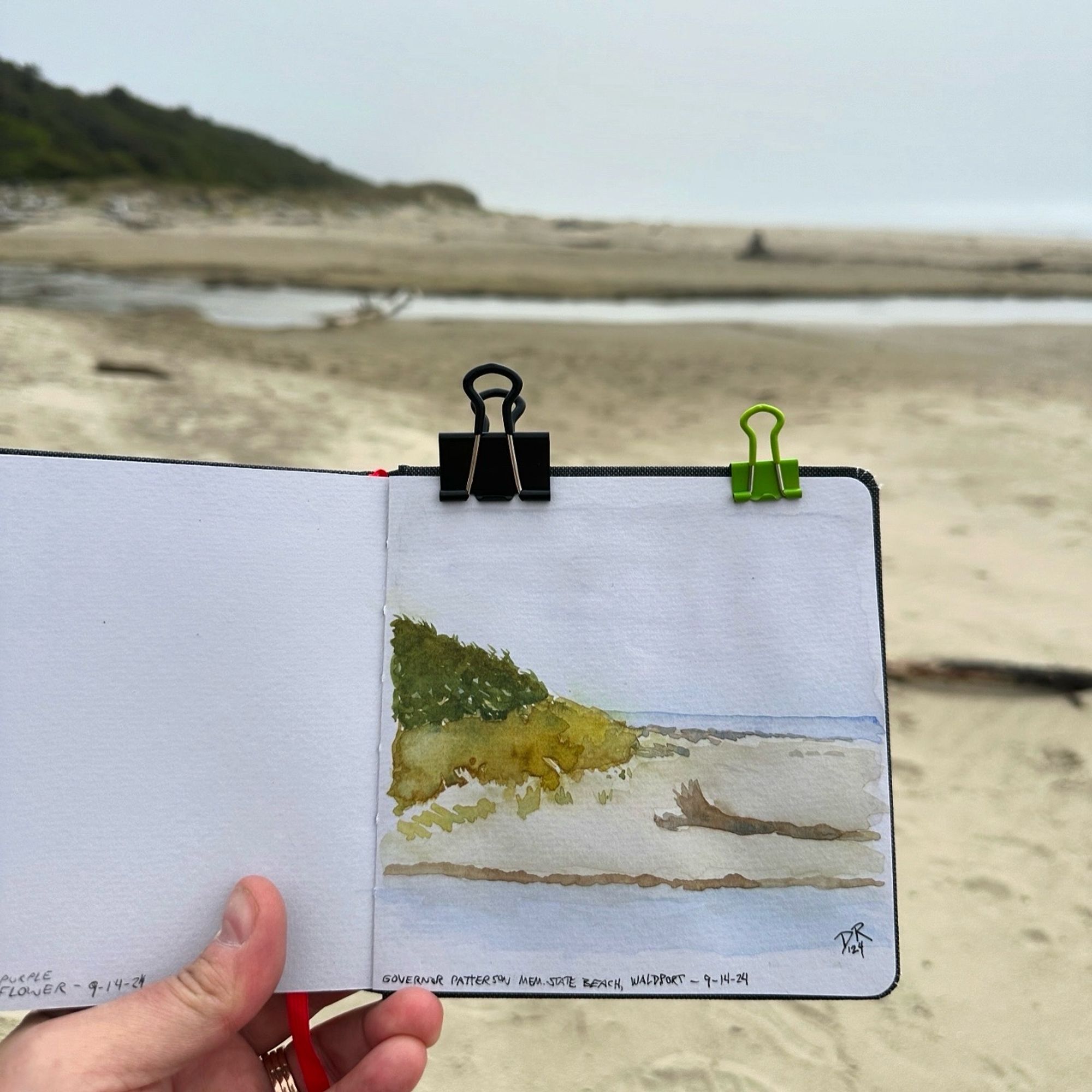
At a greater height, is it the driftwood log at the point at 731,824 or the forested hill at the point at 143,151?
the forested hill at the point at 143,151

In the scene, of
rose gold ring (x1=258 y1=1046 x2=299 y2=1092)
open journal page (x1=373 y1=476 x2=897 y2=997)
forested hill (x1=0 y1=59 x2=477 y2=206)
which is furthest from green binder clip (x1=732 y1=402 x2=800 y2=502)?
forested hill (x1=0 y1=59 x2=477 y2=206)

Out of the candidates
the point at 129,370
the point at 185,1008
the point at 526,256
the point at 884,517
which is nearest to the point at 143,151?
the point at 526,256

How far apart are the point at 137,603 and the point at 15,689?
19cm

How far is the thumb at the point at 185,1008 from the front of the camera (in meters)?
0.98

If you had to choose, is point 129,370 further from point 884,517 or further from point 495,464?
point 495,464

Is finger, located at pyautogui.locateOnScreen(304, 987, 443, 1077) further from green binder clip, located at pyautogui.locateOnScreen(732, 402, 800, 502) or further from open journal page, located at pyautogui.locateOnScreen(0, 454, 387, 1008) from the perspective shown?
green binder clip, located at pyautogui.locateOnScreen(732, 402, 800, 502)

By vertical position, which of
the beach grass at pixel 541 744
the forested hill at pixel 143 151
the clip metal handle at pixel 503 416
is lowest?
the beach grass at pixel 541 744

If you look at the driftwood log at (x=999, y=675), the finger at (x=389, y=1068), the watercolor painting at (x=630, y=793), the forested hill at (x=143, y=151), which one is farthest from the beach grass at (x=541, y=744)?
the forested hill at (x=143, y=151)

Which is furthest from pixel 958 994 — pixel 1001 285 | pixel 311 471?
pixel 1001 285

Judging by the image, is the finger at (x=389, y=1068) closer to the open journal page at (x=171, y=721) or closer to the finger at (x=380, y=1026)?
the finger at (x=380, y=1026)

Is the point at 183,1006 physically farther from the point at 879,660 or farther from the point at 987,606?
the point at 987,606

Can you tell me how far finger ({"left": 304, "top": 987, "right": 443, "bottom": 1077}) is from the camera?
44.1 inches

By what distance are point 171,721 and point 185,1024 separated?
14.4 inches

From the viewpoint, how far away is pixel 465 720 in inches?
43.3
